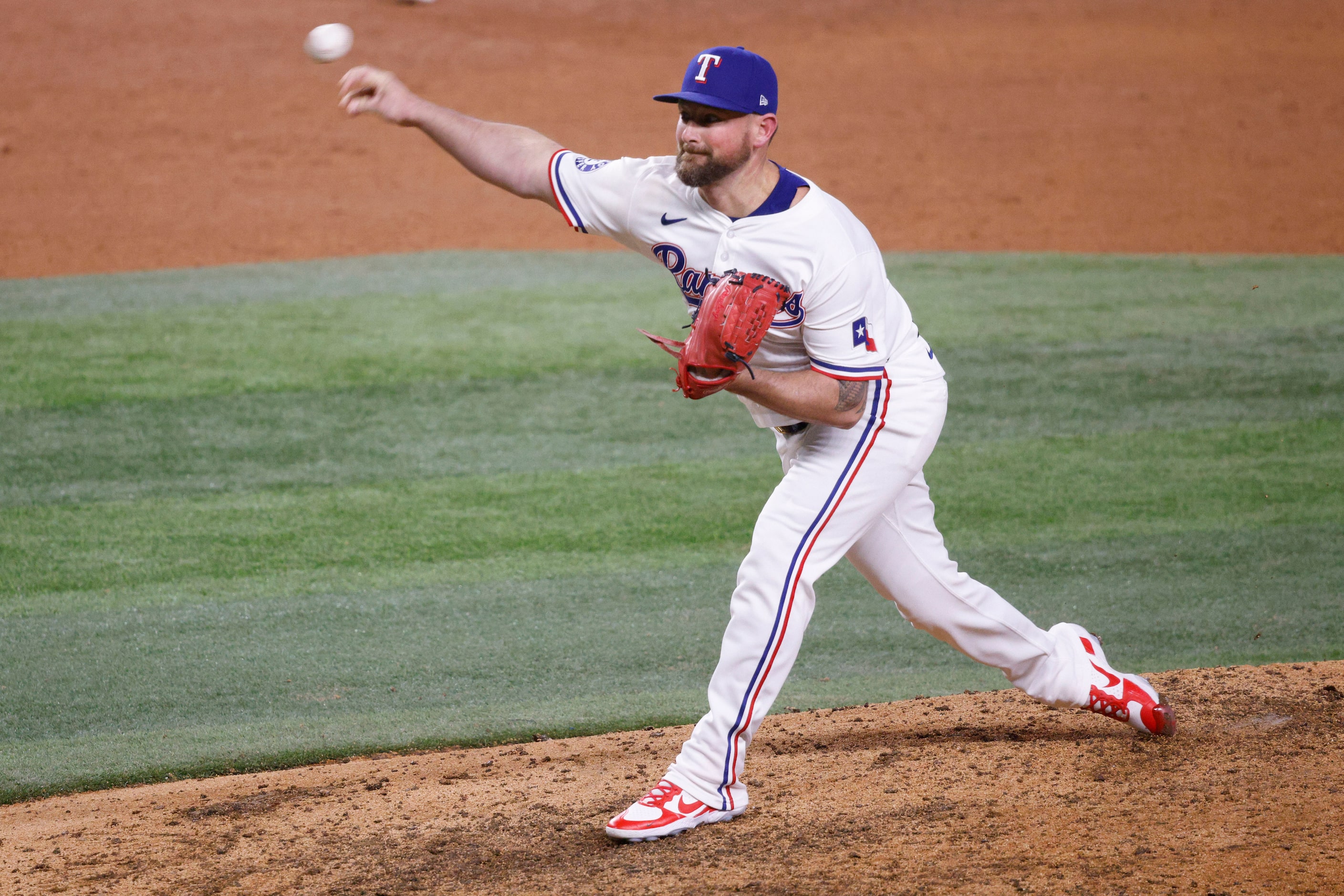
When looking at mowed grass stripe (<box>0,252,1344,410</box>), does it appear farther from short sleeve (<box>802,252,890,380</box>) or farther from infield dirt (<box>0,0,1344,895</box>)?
short sleeve (<box>802,252,890,380</box>)

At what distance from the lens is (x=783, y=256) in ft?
10.9

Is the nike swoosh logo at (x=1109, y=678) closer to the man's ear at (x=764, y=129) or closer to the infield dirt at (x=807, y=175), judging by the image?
the infield dirt at (x=807, y=175)

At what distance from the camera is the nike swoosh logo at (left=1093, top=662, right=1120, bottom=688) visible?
3781mm

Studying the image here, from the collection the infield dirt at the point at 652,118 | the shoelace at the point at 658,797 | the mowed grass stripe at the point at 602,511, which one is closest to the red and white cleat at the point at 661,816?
the shoelace at the point at 658,797

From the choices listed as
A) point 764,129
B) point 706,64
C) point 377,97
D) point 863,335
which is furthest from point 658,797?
point 377,97

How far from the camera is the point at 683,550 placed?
5.81 m

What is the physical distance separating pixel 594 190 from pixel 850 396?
876 millimetres

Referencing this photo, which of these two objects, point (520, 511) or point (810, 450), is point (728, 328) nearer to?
point (810, 450)

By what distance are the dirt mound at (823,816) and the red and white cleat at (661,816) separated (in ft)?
0.11

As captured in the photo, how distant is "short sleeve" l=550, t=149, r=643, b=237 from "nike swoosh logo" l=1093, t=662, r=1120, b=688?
1757 mm

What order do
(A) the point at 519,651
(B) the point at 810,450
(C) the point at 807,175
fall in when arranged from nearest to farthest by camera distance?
(B) the point at 810,450 < (A) the point at 519,651 < (C) the point at 807,175

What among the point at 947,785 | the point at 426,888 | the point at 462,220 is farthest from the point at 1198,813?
the point at 462,220

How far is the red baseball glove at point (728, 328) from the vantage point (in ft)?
10.2

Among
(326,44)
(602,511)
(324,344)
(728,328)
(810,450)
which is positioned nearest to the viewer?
(728,328)
